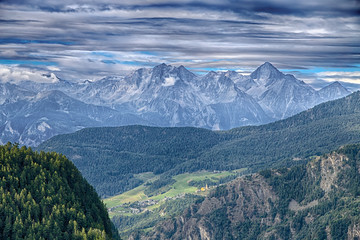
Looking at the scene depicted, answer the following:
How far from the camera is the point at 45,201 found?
459 feet

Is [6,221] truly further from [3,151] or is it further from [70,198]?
[3,151]

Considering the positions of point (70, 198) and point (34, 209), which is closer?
point (34, 209)

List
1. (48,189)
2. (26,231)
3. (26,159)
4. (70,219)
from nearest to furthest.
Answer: (26,231), (70,219), (48,189), (26,159)

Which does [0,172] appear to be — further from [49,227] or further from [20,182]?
[49,227]

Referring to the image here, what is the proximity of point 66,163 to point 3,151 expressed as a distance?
20507mm

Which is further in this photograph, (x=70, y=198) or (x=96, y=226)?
(x=70, y=198)

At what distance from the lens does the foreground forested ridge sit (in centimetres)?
12694

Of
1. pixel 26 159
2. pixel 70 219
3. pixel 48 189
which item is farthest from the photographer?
→ pixel 26 159

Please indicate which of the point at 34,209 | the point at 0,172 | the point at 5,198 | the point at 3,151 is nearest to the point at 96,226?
the point at 34,209

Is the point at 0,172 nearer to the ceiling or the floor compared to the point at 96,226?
nearer to the ceiling

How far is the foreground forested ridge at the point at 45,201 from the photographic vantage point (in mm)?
126938

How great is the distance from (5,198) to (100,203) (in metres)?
41.5

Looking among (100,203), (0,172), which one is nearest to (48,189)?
(0,172)

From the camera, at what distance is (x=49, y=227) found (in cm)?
12788
